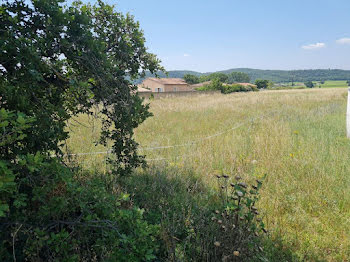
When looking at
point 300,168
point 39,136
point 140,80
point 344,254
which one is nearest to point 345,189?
point 300,168

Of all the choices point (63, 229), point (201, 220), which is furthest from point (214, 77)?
point (63, 229)

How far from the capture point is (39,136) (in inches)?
97.7

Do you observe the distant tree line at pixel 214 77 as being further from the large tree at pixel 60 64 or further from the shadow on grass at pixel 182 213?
the large tree at pixel 60 64

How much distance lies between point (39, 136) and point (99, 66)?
1020 mm

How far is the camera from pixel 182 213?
330 cm

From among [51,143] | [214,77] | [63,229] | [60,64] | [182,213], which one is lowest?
[182,213]

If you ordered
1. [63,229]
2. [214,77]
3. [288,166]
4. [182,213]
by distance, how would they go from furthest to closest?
[214,77], [288,166], [182,213], [63,229]

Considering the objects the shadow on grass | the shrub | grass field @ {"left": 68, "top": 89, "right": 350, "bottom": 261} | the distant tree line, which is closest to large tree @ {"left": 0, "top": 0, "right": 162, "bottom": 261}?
the shrub

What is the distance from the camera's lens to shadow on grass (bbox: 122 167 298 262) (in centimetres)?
259

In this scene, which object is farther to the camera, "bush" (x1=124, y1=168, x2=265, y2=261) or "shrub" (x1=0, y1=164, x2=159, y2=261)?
"bush" (x1=124, y1=168, x2=265, y2=261)

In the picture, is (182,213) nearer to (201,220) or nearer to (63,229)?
(201,220)

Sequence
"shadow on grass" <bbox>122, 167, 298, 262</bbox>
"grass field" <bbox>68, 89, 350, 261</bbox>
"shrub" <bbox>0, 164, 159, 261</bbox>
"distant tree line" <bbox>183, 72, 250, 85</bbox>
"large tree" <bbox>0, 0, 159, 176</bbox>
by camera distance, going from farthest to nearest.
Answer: "distant tree line" <bbox>183, 72, 250, 85</bbox>
"grass field" <bbox>68, 89, 350, 261</bbox>
"shadow on grass" <bbox>122, 167, 298, 262</bbox>
"large tree" <bbox>0, 0, 159, 176</bbox>
"shrub" <bbox>0, 164, 159, 261</bbox>

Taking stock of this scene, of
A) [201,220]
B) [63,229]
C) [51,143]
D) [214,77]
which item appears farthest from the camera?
[214,77]

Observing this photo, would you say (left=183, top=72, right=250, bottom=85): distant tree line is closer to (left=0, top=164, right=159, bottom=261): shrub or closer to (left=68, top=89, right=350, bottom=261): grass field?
(left=68, top=89, right=350, bottom=261): grass field
